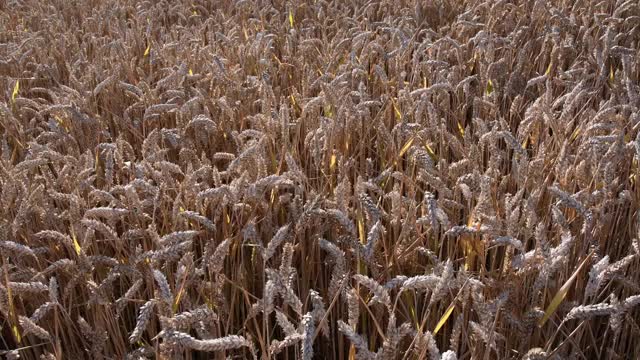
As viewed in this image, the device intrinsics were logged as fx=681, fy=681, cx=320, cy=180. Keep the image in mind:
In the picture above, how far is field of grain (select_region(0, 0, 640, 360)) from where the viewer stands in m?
1.07

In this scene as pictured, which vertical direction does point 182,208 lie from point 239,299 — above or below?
above

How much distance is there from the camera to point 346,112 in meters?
1.61

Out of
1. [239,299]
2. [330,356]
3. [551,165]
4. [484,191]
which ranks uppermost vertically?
[484,191]

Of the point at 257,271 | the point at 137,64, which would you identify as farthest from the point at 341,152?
the point at 137,64

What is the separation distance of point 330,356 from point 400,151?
52cm

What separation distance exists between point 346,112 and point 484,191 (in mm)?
552

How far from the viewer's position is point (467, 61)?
2.23 metres

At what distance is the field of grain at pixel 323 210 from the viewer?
3.52ft

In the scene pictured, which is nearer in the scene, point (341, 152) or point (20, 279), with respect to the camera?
point (20, 279)

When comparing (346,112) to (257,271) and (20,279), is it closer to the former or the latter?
(257,271)

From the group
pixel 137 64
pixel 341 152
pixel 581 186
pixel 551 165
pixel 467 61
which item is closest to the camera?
pixel 581 186

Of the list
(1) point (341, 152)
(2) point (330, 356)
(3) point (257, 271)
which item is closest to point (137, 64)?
(1) point (341, 152)

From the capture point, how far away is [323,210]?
1.26m

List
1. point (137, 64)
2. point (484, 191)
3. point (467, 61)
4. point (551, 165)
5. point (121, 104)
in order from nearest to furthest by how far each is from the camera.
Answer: point (484, 191)
point (551, 165)
point (121, 104)
point (467, 61)
point (137, 64)
